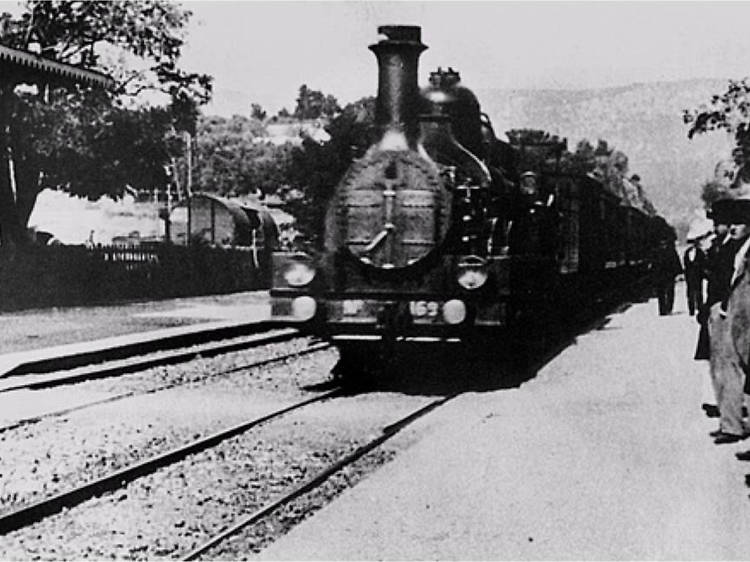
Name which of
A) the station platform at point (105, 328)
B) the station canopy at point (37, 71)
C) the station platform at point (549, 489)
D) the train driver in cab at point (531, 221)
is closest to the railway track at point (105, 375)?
the station platform at point (105, 328)

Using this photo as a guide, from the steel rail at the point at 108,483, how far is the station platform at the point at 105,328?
4.67 metres

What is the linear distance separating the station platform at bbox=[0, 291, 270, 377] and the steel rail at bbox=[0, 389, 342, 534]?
4671 millimetres

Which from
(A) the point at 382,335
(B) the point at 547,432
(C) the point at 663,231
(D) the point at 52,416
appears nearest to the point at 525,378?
(A) the point at 382,335

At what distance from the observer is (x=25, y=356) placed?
14352 mm

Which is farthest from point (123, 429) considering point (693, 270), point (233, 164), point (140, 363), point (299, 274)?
point (233, 164)

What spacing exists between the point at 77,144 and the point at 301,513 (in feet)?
89.8

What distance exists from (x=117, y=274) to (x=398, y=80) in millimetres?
17936

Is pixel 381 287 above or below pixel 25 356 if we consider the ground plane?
above

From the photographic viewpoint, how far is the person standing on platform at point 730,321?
7801 mm

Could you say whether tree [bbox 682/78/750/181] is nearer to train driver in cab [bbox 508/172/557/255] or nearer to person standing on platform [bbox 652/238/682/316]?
person standing on platform [bbox 652/238/682/316]

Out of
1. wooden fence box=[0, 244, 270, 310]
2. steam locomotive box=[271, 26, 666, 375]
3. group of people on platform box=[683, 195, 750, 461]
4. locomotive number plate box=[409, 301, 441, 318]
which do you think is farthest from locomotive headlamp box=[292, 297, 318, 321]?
wooden fence box=[0, 244, 270, 310]

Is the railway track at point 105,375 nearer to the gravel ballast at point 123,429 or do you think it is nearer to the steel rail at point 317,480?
the gravel ballast at point 123,429

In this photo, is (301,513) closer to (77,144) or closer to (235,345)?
(235,345)

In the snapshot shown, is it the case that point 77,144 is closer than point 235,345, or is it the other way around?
point 235,345
